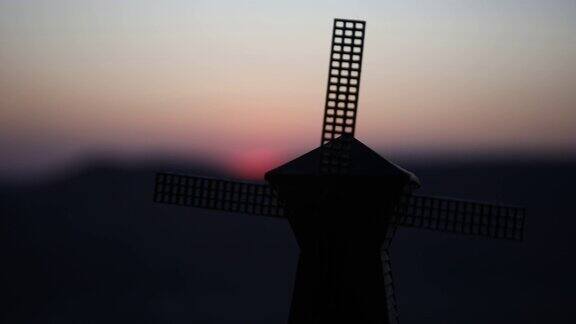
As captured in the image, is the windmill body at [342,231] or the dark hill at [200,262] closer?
the windmill body at [342,231]

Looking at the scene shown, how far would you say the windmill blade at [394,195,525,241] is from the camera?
63.5 feet

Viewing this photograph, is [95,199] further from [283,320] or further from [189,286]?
[283,320]

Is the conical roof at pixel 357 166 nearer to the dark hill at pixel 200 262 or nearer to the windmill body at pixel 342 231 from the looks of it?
the windmill body at pixel 342 231

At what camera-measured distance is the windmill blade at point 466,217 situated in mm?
19359

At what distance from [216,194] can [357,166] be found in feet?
11.3

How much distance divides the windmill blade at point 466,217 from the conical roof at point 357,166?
86 centimetres

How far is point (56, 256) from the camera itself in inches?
3396

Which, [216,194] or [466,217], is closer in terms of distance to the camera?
[466,217]

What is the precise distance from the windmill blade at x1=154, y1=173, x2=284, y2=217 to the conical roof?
1373mm

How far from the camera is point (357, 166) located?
18172mm

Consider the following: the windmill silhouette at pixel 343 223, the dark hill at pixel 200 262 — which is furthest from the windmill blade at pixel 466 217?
the dark hill at pixel 200 262

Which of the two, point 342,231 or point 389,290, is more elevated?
point 342,231

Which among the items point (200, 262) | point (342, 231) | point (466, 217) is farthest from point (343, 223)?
point (200, 262)

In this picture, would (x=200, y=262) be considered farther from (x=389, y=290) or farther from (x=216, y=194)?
(x=389, y=290)
